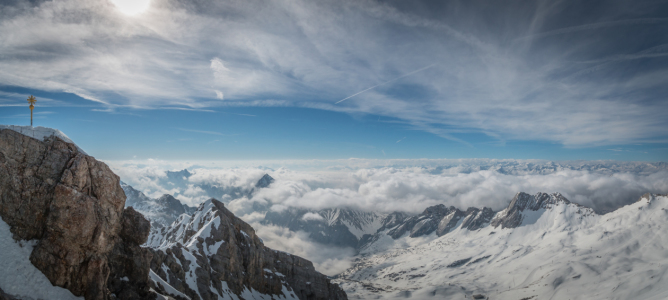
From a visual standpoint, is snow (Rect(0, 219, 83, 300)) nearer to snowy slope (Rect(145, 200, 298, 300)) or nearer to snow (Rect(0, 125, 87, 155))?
snow (Rect(0, 125, 87, 155))

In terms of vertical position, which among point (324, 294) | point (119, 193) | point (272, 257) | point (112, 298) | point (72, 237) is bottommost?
point (324, 294)

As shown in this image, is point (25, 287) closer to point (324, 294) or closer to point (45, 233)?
point (45, 233)

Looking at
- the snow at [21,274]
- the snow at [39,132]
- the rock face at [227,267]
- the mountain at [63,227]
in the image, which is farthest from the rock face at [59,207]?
the rock face at [227,267]

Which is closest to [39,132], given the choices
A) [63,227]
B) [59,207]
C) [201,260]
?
[59,207]

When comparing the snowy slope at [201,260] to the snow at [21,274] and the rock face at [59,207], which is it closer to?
the rock face at [59,207]

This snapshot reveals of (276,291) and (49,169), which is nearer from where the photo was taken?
(49,169)

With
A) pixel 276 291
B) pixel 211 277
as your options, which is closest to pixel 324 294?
pixel 276 291

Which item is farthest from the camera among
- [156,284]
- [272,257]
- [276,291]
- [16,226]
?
[272,257]
